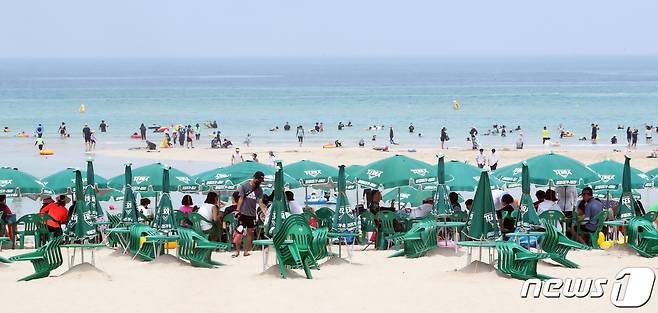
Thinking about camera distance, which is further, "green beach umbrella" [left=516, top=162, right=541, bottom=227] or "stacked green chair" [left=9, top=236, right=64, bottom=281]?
"green beach umbrella" [left=516, top=162, right=541, bottom=227]

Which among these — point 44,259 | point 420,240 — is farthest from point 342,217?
point 44,259

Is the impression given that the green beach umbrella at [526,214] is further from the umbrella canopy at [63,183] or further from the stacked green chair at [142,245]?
the umbrella canopy at [63,183]

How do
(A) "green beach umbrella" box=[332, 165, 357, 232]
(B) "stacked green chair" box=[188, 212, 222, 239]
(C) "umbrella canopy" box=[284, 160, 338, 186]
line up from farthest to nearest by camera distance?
(C) "umbrella canopy" box=[284, 160, 338, 186], (B) "stacked green chair" box=[188, 212, 222, 239], (A) "green beach umbrella" box=[332, 165, 357, 232]

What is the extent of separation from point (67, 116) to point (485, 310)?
251 feet

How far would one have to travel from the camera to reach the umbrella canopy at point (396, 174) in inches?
812

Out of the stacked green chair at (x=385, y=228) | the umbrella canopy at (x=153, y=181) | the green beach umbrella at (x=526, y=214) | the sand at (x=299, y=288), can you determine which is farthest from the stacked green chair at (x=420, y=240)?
the umbrella canopy at (x=153, y=181)

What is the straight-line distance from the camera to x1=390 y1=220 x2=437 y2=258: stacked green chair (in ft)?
57.2

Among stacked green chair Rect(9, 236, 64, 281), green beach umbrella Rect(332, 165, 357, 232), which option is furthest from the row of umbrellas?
stacked green chair Rect(9, 236, 64, 281)

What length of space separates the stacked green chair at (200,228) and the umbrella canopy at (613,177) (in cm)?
639

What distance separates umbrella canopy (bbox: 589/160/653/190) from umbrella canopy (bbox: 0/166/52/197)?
9465 millimetres

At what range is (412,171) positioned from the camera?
20766mm

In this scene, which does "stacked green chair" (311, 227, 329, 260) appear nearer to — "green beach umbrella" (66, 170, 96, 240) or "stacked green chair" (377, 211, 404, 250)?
"stacked green chair" (377, 211, 404, 250)

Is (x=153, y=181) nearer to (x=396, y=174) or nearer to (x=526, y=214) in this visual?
(x=396, y=174)

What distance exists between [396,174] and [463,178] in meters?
1.28
